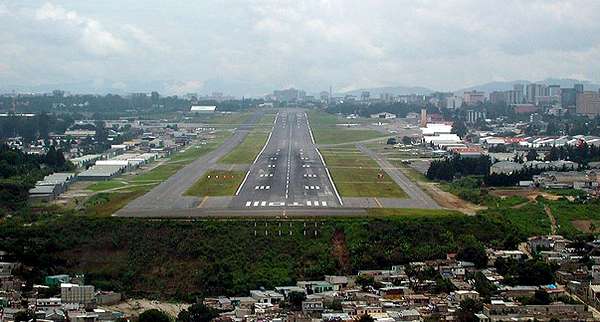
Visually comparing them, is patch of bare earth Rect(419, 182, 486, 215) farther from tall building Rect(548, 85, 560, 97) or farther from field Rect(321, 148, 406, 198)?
tall building Rect(548, 85, 560, 97)

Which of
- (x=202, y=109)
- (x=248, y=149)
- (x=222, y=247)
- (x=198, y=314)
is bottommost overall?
(x=198, y=314)

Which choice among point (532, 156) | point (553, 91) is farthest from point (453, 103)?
point (532, 156)

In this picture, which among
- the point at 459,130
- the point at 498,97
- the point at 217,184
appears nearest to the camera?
the point at 217,184

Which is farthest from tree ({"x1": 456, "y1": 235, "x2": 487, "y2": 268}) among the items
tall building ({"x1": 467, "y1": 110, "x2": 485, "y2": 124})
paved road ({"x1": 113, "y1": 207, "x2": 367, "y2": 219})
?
tall building ({"x1": 467, "y1": 110, "x2": 485, "y2": 124})

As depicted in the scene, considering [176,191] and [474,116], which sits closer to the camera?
[176,191]

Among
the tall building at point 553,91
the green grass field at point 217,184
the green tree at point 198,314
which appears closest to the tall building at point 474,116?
the tall building at point 553,91

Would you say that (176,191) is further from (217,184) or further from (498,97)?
(498,97)
